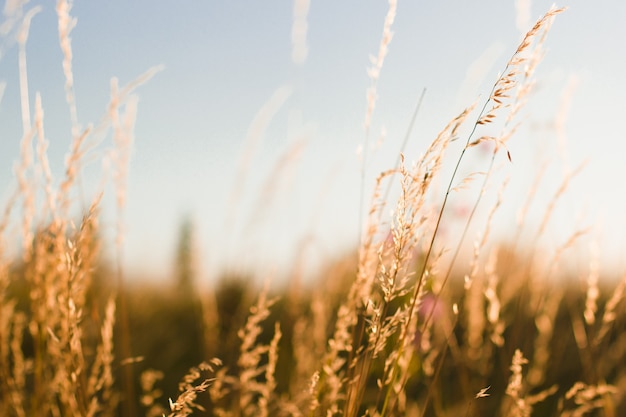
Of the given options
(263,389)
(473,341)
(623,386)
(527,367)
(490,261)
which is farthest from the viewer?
(527,367)

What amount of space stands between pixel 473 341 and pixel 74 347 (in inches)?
57.7

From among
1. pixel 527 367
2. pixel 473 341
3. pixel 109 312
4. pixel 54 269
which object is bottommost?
pixel 527 367

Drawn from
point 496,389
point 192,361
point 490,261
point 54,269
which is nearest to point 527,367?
point 496,389

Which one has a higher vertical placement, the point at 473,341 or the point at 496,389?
the point at 473,341

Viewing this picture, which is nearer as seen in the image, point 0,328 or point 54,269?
point 54,269

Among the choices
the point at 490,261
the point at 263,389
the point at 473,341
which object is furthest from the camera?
the point at 473,341

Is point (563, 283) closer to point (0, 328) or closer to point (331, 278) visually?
point (331, 278)

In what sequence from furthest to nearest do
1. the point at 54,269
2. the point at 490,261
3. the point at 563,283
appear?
1. the point at 563,283
2. the point at 490,261
3. the point at 54,269

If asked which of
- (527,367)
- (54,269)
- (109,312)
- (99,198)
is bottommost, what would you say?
(527,367)

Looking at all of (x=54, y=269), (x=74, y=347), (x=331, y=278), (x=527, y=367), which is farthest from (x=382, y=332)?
(x=527, y=367)

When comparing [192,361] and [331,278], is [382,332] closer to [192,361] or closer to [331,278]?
[331,278]

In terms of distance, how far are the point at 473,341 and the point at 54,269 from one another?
4.84 ft

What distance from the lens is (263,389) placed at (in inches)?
58.5

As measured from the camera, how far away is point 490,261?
183cm
